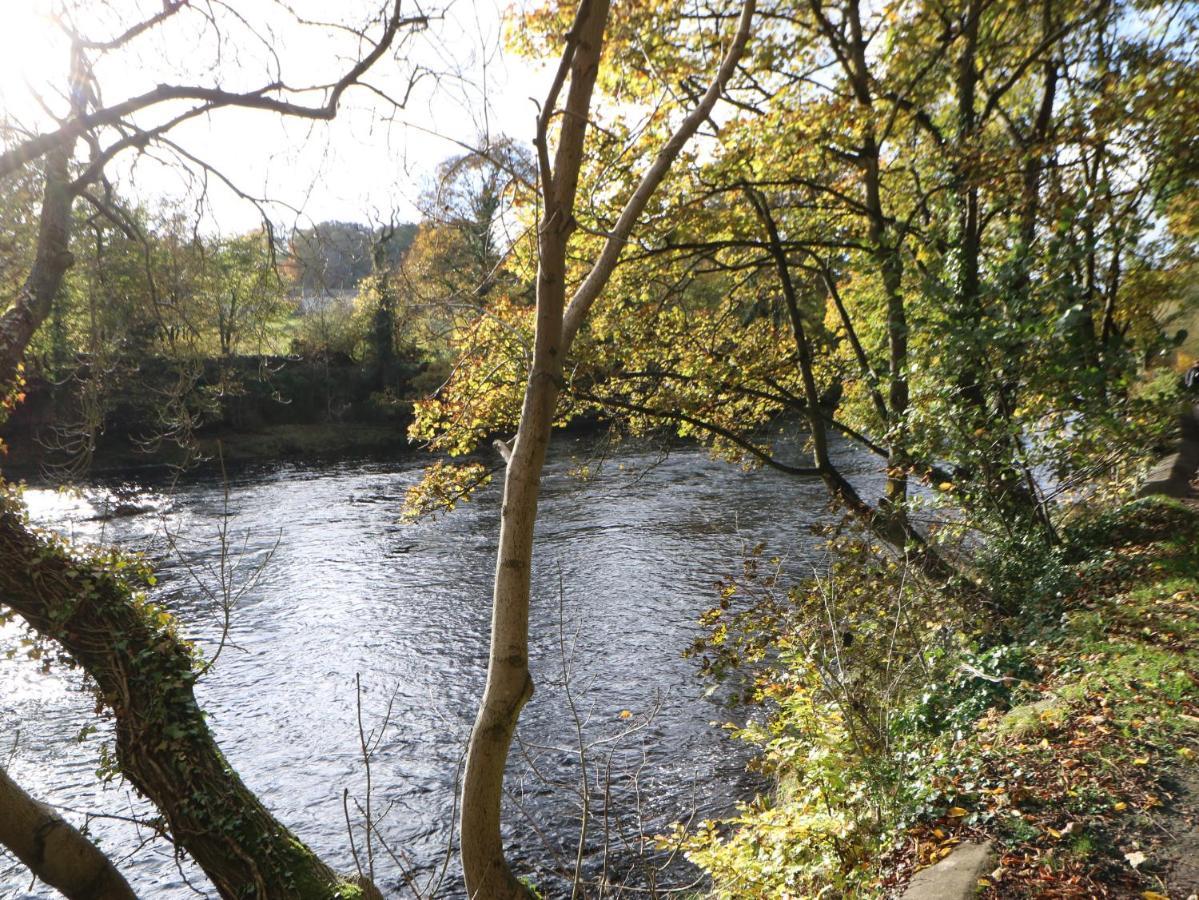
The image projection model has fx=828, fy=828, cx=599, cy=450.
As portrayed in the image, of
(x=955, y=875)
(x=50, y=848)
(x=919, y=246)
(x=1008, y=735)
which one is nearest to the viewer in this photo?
(x=955, y=875)

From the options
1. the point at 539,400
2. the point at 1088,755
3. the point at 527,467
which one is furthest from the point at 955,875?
the point at 539,400

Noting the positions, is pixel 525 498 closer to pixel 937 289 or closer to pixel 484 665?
pixel 937 289

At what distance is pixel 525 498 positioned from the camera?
11.8ft

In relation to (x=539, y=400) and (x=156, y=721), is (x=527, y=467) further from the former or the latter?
(x=156, y=721)

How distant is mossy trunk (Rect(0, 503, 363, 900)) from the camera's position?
5824mm

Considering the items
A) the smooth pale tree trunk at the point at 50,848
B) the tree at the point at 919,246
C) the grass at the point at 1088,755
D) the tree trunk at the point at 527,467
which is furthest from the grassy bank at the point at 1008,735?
the smooth pale tree trunk at the point at 50,848

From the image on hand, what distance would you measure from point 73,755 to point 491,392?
6.17m

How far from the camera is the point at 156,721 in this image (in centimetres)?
596

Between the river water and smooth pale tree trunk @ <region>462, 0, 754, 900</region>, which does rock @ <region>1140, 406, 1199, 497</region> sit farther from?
smooth pale tree trunk @ <region>462, 0, 754, 900</region>

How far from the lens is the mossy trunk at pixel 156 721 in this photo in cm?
582

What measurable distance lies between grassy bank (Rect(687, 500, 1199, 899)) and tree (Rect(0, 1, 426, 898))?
311cm

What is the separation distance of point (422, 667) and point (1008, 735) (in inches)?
333

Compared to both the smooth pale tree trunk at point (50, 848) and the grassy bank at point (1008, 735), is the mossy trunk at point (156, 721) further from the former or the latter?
the grassy bank at point (1008, 735)

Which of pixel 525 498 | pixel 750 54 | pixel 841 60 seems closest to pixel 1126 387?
pixel 841 60
